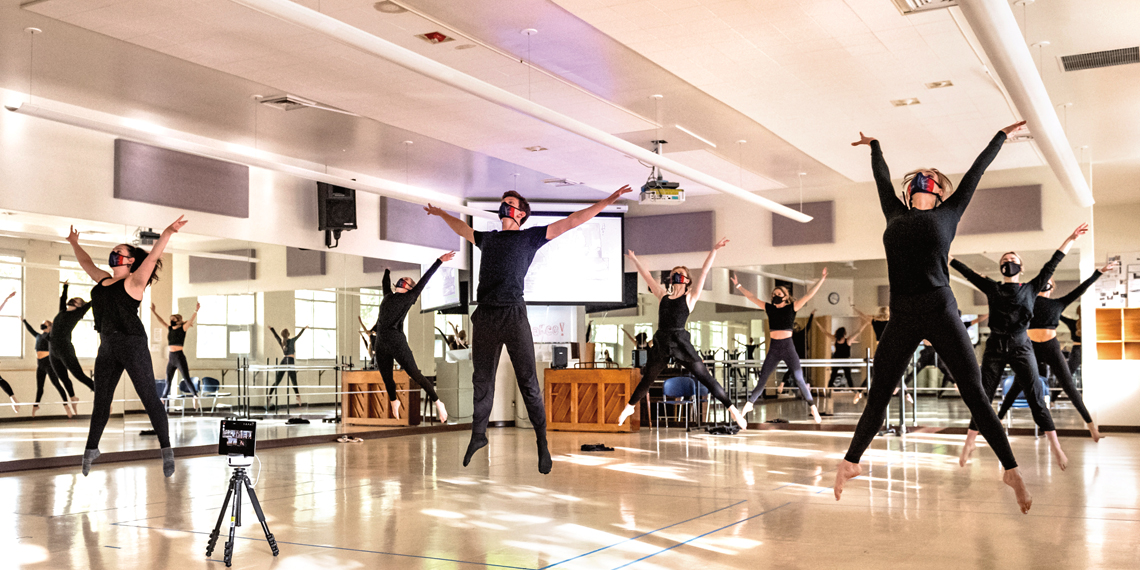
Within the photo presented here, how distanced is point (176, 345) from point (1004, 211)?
34.3 feet

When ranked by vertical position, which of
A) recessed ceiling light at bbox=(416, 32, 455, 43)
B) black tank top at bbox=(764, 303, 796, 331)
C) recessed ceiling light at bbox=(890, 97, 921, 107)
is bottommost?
black tank top at bbox=(764, 303, 796, 331)

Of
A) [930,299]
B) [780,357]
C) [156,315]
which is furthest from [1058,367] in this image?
[156,315]

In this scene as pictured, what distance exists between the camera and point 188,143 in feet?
28.2

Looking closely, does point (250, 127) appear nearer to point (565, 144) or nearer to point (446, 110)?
point (446, 110)

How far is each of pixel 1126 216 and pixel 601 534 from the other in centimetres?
1309

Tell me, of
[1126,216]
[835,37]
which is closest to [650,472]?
[835,37]

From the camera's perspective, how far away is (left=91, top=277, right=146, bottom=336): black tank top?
664 cm

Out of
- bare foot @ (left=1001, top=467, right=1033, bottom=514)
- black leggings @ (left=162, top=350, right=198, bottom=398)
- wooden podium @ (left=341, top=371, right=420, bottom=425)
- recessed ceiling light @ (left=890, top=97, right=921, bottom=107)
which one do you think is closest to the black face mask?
recessed ceiling light @ (left=890, top=97, right=921, bottom=107)

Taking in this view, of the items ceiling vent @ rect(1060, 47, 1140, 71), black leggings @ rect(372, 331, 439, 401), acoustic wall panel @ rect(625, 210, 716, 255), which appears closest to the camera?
ceiling vent @ rect(1060, 47, 1140, 71)

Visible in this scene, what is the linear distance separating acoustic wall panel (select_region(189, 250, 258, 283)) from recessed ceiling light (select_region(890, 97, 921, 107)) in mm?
7228

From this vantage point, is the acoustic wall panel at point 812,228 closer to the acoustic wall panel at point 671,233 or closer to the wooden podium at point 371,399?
the acoustic wall panel at point 671,233

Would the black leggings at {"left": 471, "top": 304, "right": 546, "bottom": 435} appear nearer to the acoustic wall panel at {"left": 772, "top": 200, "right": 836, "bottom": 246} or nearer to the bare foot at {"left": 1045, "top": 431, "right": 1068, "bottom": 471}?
the bare foot at {"left": 1045, "top": 431, "right": 1068, "bottom": 471}

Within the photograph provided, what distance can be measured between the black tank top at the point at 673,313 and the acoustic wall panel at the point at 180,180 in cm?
509

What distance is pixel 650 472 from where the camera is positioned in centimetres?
759
